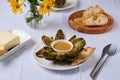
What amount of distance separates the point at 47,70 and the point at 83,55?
15cm

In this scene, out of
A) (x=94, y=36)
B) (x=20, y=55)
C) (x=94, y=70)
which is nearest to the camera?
(x=94, y=70)

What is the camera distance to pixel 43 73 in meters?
0.92

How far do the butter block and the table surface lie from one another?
0.13 ft

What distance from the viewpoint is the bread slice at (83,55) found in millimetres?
913

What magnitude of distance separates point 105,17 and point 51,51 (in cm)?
40

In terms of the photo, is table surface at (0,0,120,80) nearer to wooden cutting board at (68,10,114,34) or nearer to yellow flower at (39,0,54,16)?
wooden cutting board at (68,10,114,34)

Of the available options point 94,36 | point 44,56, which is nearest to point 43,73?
point 44,56

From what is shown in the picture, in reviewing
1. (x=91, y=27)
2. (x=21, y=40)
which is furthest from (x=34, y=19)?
(x=91, y=27)

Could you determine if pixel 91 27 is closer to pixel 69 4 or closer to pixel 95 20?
pixel 95 20

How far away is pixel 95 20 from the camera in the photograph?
1.17 meters

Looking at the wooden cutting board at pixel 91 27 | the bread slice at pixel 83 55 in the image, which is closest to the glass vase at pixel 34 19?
the wooden cutting board at pixel 91 27

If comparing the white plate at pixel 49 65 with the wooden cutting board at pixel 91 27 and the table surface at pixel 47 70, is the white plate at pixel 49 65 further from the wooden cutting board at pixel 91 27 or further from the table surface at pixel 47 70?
the wooden cutting board at pixel 91 27

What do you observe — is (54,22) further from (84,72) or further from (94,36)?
(84,72)

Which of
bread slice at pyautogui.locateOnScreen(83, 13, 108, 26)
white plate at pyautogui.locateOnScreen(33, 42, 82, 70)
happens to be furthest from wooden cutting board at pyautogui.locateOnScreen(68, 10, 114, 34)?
white plate at pyautogui.locateOnScreen(33, 42, 82, 70)
